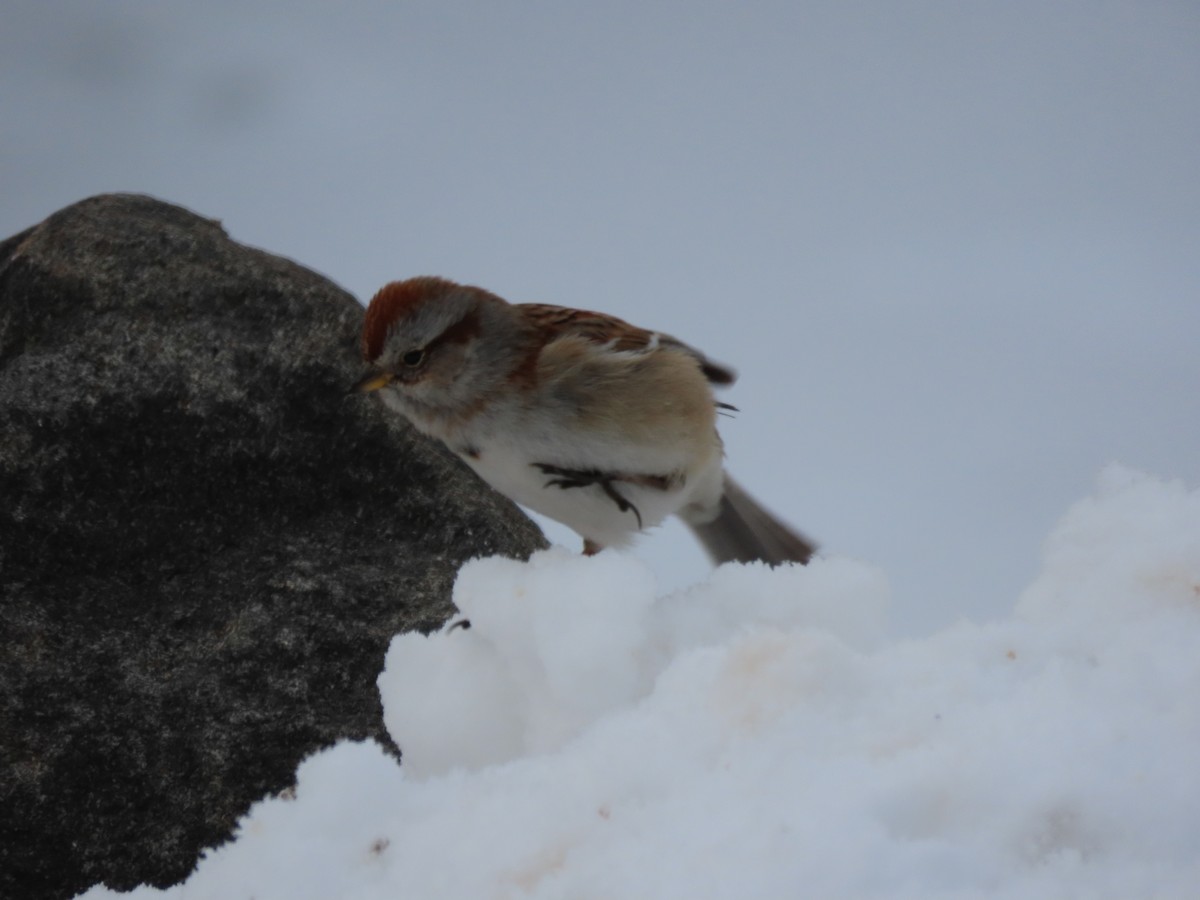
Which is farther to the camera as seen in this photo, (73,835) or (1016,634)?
(73,835)

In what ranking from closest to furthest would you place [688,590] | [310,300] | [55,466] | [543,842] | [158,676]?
[543,842], [688,590], [158,676], [55,466], [310,300]

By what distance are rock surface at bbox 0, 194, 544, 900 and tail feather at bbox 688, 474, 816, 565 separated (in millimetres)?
595

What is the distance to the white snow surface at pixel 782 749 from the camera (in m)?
1.26

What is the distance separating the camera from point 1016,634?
159cm

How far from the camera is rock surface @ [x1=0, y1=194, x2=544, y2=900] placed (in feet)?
9.73

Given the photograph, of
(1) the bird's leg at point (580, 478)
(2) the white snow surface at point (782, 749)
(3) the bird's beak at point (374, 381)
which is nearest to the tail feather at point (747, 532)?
(1) the bird's leg at point (580, 478)

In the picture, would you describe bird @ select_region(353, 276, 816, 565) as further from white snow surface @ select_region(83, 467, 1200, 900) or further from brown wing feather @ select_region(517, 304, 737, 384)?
white snow surface @ select_region(83, 467, 1200, 900)

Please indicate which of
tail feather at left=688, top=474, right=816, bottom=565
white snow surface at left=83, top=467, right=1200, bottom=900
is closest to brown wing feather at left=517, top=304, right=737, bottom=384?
tail feather at left=688, top=474, right=816, bottom=565

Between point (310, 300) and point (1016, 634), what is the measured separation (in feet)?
8.64

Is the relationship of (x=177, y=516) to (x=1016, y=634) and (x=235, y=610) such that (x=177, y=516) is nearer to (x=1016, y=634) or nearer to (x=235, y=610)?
(x=235, y=610)

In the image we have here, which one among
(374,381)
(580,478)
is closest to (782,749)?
(580,478)

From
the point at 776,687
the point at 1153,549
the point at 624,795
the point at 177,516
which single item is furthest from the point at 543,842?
the point at 177,516

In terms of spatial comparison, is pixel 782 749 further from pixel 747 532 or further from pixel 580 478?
pixel 747 532

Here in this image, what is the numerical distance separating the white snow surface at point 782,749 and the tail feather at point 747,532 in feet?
5.76
